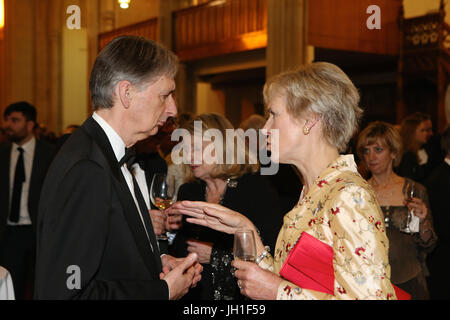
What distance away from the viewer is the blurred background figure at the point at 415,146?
5.48 meters

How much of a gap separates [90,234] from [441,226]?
313cm

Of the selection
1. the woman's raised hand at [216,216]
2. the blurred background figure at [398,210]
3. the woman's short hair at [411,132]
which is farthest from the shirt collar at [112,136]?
the woman's short hair at [411,132]

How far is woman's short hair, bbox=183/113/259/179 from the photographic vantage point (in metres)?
3.05

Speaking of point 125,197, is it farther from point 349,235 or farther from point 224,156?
point 224,156

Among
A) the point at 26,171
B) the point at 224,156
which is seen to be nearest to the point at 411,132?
the point at 224,156

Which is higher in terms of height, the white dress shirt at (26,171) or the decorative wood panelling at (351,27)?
the decorative wood panelling at (351,27)

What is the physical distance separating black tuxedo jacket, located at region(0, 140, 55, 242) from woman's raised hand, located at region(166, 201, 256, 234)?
10.7 feet

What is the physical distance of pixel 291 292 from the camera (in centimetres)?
166

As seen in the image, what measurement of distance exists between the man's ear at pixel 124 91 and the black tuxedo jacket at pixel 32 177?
135 inches

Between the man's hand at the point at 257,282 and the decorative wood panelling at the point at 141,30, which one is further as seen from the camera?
the decorative wood panelling at the point at 141,30

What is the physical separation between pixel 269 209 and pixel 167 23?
954cm

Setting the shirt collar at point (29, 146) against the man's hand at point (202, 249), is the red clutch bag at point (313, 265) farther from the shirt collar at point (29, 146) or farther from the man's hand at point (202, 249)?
the shirt collar at point (29, 146)

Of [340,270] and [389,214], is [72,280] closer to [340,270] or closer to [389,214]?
[340,270]
